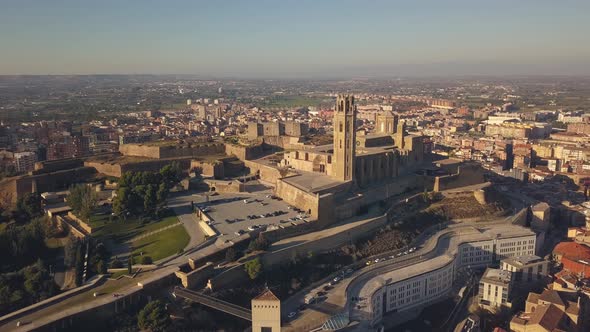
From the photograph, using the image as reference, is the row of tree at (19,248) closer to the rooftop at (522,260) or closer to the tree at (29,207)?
the tree at (29,207)

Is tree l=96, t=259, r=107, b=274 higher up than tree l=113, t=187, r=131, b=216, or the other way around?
tree l=113, t=187, r=131, b=216

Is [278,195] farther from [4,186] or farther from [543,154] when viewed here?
[543,154]

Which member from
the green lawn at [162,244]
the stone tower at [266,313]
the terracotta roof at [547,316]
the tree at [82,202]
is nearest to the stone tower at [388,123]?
the green lawn at [162,244]

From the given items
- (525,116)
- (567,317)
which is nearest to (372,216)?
(567,317)

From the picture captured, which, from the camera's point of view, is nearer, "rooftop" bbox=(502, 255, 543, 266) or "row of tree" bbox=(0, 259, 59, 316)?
"row of tree" bbox=(0, 259, 59, 316)

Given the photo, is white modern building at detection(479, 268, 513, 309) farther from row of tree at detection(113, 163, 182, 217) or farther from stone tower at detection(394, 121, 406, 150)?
row of tree at detection(113, 163, 182, 217)

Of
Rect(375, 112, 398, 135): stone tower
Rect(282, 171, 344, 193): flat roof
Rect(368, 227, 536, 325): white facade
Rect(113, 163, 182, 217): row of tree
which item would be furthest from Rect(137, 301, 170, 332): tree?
Rect(375, 112, 398, 135): stone tower

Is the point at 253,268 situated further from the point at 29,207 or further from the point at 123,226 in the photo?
the point at 29,207

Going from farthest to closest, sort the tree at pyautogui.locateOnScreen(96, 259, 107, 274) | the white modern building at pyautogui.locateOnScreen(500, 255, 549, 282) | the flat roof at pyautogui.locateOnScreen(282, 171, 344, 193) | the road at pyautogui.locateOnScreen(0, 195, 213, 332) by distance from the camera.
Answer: the flat roof at pyautogui.locateOnScreen(282, 171, 344, 193) < the white modern building at pyautogui.locateOnScreen(500, 255, 549, 282) < the tree at pyautogui.locateOnScreen(96, 259, 107, 274) < the road at pyautogui.locateOnScreen(0, 195, 213, 332)
